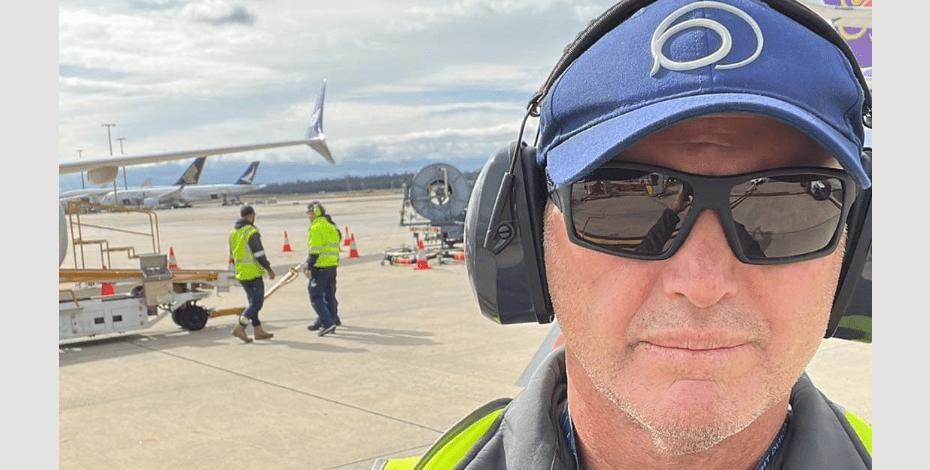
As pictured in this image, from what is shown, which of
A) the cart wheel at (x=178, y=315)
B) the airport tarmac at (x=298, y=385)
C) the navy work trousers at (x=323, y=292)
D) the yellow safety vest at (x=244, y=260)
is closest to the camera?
the airport tarmac at (x=298, y=385)

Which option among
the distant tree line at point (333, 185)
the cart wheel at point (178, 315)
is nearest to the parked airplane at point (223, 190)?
the distant tree line at point (333, 185)

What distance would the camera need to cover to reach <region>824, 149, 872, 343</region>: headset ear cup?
3.83 feet

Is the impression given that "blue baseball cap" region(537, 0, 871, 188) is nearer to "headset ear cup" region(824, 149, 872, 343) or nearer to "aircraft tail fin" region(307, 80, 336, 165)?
"headset ear cup" region(824, 149, 872, 343)

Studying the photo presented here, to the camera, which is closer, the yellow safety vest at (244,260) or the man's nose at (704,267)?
the man's nose at (704,267)

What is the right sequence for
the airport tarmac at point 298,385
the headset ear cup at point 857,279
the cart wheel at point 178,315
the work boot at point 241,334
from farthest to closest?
the cart wheel at point 178,315 < the work boot at point 241,334 < the airport tarmac at point 298,385 < the headset ear cup at point 857,279

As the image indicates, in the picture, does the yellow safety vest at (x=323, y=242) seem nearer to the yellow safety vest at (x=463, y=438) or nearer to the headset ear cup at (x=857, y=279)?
the yellow safety vest at (x=463, y=438)

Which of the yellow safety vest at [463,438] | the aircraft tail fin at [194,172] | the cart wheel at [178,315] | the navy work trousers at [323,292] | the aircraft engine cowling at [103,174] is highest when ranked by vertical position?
the aircraft tail fin at [194,172]

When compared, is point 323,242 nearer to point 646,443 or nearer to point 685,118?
point 646,443

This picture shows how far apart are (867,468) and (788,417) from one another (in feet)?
0.50

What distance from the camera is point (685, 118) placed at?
906 mm

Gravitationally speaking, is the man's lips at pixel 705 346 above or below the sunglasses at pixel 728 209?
below

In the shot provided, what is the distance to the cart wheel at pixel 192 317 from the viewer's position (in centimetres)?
984

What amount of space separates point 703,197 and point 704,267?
88 millimetres

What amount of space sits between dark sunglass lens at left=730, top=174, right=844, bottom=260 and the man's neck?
1.00 ft
